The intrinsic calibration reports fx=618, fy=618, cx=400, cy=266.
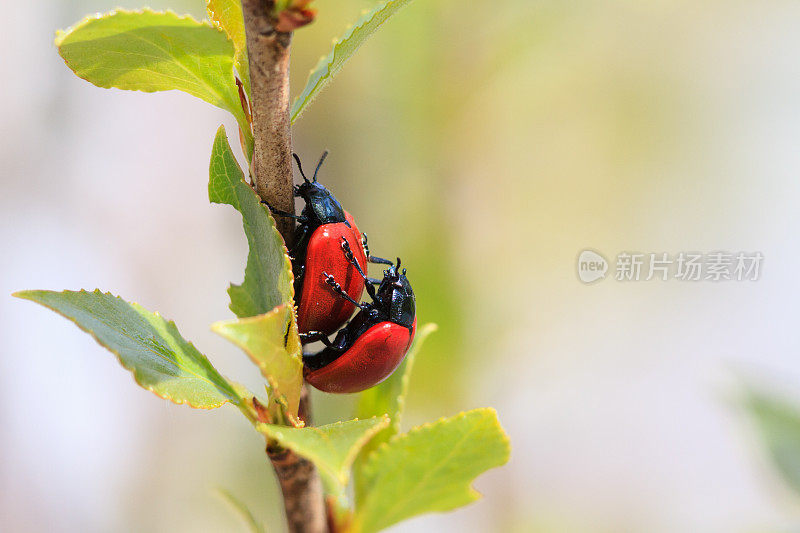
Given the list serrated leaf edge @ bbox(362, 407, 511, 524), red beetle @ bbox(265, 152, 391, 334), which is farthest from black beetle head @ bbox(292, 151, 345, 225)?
serrated leaf edge @ bbox(362, 407, 511, 524)

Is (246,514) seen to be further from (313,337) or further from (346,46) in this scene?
(346,46)

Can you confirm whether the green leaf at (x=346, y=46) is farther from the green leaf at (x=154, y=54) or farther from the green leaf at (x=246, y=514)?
the green leaf at (x=246, y=514)

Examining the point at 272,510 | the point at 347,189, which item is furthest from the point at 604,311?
the point at 272,510

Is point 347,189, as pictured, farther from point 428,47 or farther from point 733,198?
point 733,198

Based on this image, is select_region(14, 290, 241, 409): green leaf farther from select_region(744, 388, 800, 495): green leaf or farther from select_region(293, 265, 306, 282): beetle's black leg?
select_region(744, 388, 800, 495): green leaf

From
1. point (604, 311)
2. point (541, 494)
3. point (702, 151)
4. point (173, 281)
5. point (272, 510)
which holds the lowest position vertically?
point (541, 494)
